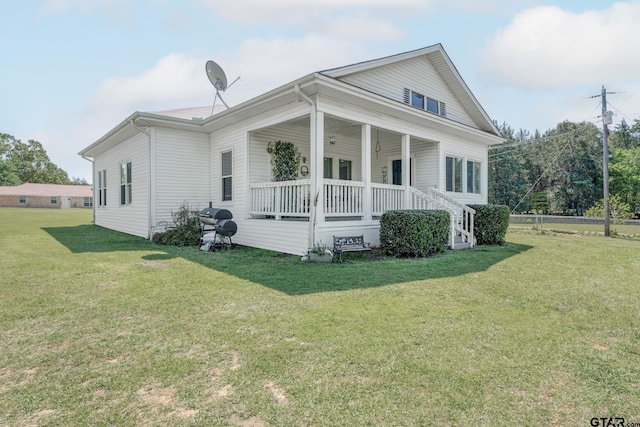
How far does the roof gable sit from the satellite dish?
18.1 feet

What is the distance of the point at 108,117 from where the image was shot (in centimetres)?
2661

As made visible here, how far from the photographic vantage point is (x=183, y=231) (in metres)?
10.1

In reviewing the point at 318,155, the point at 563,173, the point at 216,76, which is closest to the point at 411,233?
the point at 318,155

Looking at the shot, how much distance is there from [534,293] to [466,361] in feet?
8.93

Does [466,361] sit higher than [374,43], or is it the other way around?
[374,43]

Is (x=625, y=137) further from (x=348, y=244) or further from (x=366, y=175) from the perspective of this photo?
(x=348, y=244)

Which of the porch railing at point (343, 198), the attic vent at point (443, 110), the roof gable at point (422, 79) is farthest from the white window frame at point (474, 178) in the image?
the porch railing at point (343, 198)

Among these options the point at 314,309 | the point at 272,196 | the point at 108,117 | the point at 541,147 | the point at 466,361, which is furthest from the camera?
the point at 541,147

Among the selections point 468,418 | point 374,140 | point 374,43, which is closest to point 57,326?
point 468,418

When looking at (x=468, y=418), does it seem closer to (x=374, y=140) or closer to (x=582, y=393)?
(x=582, y=393)

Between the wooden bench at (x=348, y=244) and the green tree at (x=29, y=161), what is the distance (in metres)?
69.3

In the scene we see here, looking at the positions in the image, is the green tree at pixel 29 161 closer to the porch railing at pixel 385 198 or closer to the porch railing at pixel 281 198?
the porch railing at pixel 281 198

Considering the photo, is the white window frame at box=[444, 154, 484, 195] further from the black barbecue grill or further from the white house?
the black barbecue grill

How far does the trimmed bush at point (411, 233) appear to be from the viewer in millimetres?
7793
